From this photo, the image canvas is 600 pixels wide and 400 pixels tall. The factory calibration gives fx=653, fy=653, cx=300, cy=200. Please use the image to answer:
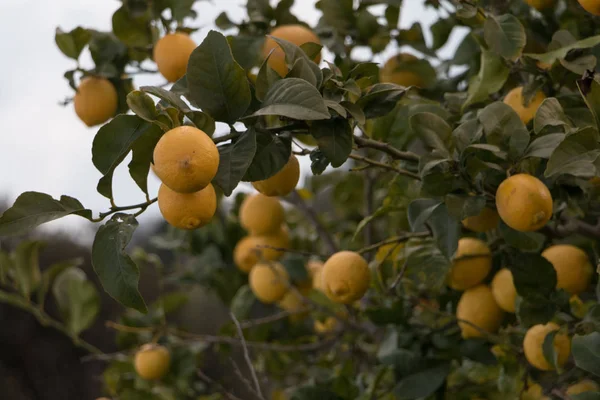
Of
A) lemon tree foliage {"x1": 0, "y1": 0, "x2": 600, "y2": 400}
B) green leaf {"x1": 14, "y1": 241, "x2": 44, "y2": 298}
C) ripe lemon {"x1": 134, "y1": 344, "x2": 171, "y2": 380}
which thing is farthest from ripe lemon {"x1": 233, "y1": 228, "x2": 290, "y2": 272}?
green leaf {"x1": 14, "y1": 241, "x2": 44, "y2": 298}

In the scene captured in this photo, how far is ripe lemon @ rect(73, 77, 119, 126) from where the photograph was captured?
0.90 metres

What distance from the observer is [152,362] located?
1.21 metres

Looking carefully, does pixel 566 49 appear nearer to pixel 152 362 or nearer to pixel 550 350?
pixel 550 350

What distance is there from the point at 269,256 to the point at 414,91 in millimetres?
408

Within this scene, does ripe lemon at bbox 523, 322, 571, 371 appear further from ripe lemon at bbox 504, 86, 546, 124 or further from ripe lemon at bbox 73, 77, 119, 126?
ripe lemon at bbox 73, 77, 119, 126

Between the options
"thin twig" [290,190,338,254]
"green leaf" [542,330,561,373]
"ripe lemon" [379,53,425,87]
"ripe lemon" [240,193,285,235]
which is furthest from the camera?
"thin twig" [290,190,338,254]

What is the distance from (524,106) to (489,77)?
56 mm

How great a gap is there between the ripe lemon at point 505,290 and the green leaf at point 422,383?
0.13m

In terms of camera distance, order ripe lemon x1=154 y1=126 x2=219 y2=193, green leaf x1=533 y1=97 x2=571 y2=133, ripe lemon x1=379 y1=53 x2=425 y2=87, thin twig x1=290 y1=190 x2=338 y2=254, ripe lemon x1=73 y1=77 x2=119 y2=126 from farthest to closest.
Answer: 1. thin twig x1=290 y1=190 x2=338 y2=254
2. ripe lemon x1=379 y1=53 x2=425 y2=87
3. ripe lemon x1=73 y1=77 x2=119 y2=126
4. green leaf x1=533 y1=97 x2=571 y2=133
5. ripe lemon x1=154 y1=126 x2=219 y2=193

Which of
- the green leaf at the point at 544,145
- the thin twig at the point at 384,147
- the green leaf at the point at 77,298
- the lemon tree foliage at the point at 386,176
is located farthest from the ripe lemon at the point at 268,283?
the green leaf at the point at 544,145

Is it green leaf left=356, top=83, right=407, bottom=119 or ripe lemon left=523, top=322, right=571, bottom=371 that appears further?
ripe lemon left=523, top=322, right=571, bottom=371

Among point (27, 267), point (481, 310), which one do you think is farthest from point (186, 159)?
point (27, 267)

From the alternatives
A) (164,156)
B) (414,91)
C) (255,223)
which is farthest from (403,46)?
(164,156)

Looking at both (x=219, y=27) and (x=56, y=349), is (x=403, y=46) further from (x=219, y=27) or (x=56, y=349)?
(x=56, y=349)
